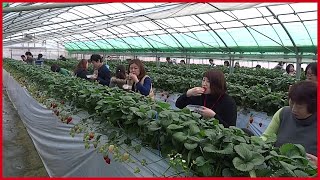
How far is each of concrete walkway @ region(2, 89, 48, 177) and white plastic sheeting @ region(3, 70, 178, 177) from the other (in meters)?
0.26

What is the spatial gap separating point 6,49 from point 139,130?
44253mm

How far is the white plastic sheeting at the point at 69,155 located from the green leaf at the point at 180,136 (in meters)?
0.23

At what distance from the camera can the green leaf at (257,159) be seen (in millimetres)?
1537

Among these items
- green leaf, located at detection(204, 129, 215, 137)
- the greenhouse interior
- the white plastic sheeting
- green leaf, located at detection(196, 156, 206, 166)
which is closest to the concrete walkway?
the greenhouse interior

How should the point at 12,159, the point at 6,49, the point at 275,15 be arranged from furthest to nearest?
the point at 6,49 < the point at 275,15 < the point at 12,159

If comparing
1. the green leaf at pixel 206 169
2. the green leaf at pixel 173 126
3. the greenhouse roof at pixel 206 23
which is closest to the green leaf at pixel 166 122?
the green leaf at pixel 173 126

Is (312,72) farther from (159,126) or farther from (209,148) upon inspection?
(209,148)

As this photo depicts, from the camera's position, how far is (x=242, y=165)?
1543 mm

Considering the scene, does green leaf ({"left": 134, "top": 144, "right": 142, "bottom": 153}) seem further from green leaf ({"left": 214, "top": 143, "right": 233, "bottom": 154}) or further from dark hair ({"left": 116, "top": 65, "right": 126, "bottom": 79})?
dark hair ({"left": 116, "top": 65, "right": 126, "bottom": 79})

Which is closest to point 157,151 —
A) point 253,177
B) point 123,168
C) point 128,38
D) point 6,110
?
point 123,168

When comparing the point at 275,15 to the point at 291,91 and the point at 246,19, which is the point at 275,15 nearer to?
the point at 246,19

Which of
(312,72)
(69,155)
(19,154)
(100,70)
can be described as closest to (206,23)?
(100,70)

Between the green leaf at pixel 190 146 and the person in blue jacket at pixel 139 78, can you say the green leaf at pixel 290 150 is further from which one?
the person in blue jacket at pixel 139 78

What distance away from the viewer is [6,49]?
1642 inches
